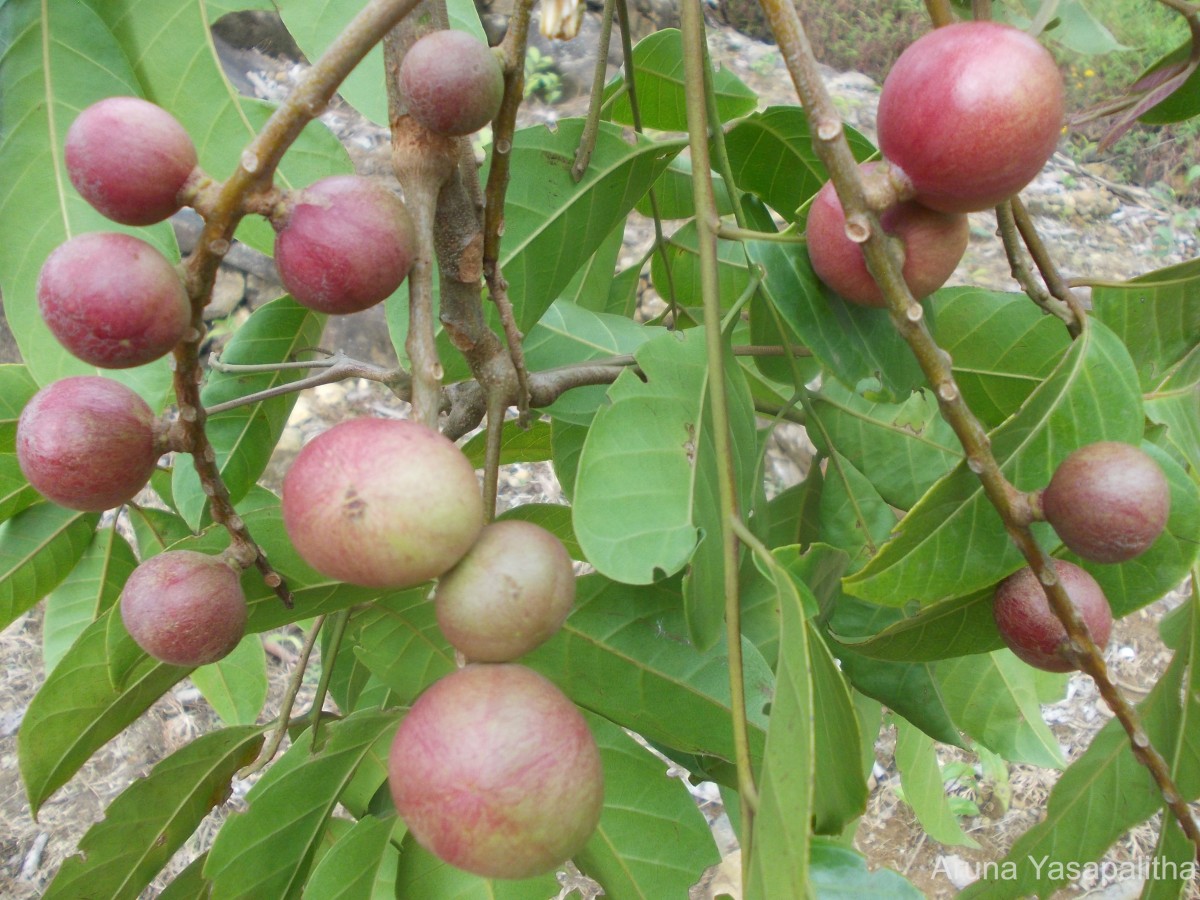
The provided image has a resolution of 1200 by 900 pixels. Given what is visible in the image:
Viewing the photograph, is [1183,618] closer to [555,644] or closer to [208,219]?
[555,644]

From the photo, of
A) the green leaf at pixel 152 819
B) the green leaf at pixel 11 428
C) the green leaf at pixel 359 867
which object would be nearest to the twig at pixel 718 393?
the green leaf at pixel 359 867

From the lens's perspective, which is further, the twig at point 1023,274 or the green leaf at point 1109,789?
the green leaf at point 1109,789

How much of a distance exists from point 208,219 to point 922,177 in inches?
14.6

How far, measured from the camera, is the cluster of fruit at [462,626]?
42cm

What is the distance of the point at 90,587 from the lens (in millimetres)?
1169

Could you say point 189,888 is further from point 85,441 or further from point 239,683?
point 85,441

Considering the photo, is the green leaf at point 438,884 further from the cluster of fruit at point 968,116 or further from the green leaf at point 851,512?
the cluster of fruit at point 968,116

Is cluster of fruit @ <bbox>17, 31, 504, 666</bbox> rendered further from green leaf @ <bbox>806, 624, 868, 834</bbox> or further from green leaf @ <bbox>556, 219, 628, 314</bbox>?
green leaf @ <bbox>556, 219, 628, 314</bbox>

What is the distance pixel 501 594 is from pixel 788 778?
0.17 metres

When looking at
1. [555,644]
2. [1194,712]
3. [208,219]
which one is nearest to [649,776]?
[555,644]

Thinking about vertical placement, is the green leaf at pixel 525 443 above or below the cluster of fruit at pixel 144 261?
below

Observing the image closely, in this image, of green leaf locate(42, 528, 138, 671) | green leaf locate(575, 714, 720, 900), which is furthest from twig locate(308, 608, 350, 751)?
green leaf locate(42, 528, 138, 671)

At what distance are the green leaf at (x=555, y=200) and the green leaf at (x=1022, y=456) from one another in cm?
41

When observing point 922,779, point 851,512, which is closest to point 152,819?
point 851,512
